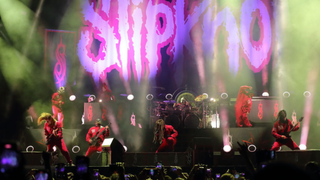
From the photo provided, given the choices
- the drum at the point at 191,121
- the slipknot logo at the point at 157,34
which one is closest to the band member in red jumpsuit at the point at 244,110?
the drum at the point at 191,121

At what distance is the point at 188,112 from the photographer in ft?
34.7

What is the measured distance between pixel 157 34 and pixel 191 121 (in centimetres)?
413

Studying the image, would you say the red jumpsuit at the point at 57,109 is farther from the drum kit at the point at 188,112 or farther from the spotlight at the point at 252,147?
the spotlight at the point at 252,147

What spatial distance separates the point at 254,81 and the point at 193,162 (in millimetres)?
6212

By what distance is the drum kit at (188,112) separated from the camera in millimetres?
10469

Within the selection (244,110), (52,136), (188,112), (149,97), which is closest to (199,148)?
(188,112)

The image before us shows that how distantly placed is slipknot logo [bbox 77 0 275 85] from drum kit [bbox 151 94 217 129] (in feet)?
7.76

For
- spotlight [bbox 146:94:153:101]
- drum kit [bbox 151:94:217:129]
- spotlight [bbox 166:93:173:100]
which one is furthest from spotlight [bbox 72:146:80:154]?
spotlight [bbox 166:93:173:100]

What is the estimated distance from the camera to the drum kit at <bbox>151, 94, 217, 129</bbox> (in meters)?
10.5

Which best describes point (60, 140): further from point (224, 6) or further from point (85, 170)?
point (224, 6)

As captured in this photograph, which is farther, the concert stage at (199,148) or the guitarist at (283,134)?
the guitarist at (283,134)

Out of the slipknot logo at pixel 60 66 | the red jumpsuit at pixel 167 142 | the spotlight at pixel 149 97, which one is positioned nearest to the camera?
the red jumpsuit at pixel 167 142

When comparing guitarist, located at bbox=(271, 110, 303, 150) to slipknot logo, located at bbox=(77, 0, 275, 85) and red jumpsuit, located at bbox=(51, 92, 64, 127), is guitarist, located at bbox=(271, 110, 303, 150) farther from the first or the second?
red jumpsuit, located at bbox=(51, 92, 64, 127)

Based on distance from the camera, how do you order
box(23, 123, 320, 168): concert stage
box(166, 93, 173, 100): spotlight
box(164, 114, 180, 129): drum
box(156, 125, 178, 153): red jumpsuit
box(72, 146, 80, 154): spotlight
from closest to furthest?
box(23, 123, 320, 168): concert stage → box(156, 125, 178, 153): red jumpsuit → box(72, 146, 80, 154): spotlight → box(164, 114, 180, 129): drum → box(166, 93, 173, 100): spotlight
